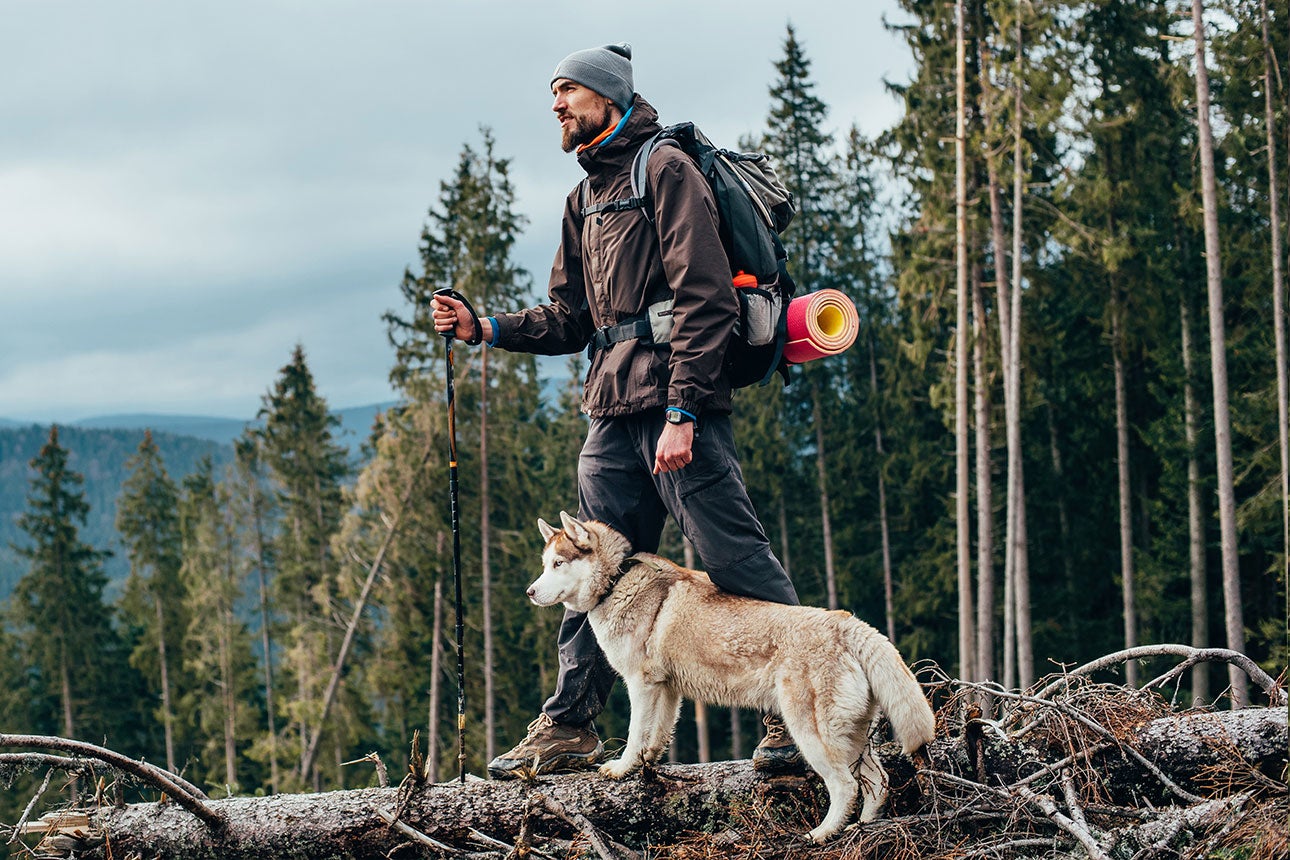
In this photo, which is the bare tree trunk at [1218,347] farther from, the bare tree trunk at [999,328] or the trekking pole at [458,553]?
the trekking pole at [458,553]

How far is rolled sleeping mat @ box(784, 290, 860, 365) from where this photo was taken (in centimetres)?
486

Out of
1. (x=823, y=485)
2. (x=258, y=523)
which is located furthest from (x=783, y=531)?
(x=258, y=523)

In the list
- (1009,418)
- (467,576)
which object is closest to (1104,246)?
(1009,418)

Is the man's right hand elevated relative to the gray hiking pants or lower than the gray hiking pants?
elevated

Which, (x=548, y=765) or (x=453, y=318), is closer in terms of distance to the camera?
(x=548, y=765)

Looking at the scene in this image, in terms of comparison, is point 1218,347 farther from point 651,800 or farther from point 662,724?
point 651,800

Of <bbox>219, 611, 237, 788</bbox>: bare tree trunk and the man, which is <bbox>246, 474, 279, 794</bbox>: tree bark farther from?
the man

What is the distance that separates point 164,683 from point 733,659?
43104 mm

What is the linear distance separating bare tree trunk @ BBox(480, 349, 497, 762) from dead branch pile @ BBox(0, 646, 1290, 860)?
21292 millimetres

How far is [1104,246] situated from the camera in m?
21.9

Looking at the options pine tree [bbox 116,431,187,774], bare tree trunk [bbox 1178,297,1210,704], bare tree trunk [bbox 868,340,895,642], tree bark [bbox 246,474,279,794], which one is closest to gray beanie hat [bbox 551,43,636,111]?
bare tree trunk [bbox 1178,297,1210,704]

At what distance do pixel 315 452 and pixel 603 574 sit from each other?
114 ft

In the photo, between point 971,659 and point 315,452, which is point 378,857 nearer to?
point 971,659

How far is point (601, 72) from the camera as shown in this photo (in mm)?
5051
